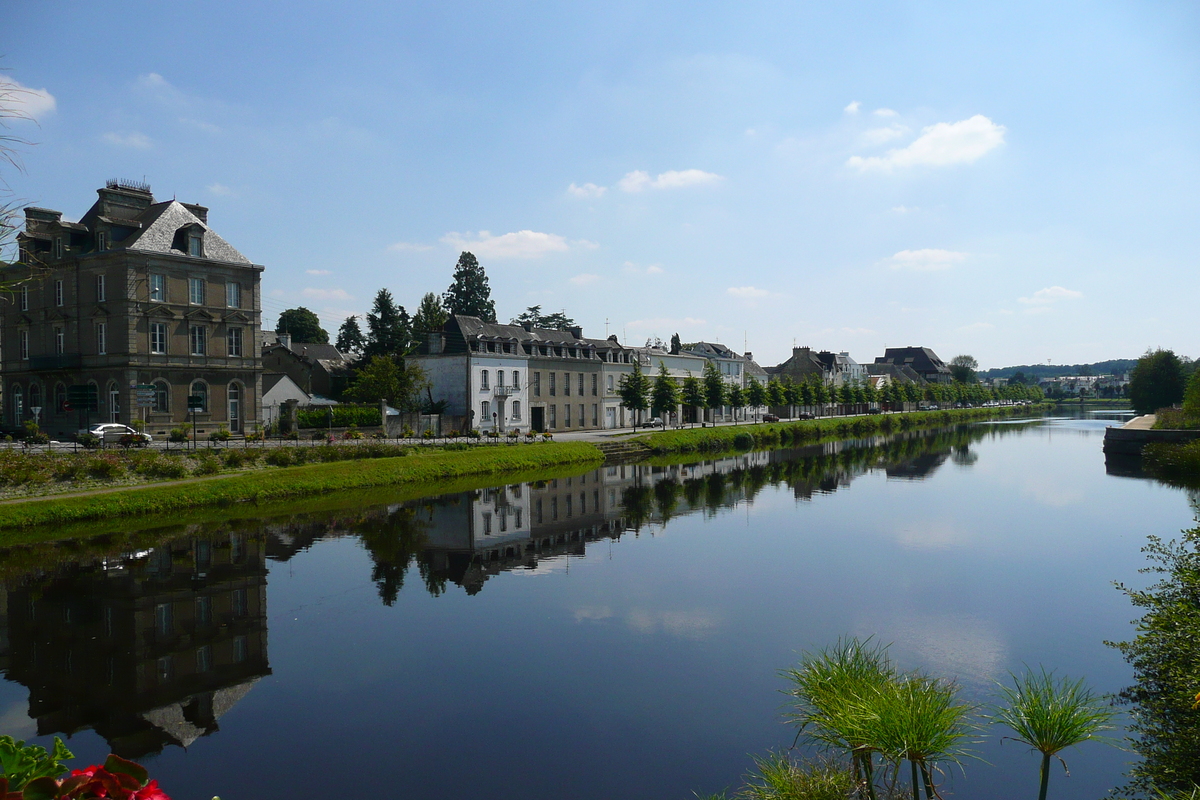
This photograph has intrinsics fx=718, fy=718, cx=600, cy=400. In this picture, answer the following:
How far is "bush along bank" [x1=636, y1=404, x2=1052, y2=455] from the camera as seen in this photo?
177 feet

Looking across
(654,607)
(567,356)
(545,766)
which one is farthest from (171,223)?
(545,766)

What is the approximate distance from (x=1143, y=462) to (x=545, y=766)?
4715 cm

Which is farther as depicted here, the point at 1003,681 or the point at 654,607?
the point at 654,607

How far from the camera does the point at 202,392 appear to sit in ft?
135

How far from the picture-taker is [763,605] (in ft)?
50.8

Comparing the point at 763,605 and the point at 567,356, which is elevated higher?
the point at 567,356

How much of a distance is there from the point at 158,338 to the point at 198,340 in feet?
7.09

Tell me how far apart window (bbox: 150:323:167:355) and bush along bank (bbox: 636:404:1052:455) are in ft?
99.4

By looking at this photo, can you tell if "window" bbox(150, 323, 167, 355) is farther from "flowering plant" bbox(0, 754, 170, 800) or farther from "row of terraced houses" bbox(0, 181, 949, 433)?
"flowering plant" bbox(0, 754, 170, 800)

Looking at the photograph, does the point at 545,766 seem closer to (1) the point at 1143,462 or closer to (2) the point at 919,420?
(1) the point at 1143,462

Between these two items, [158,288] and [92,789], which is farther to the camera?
[158,288]

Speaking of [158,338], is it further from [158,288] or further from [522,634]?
[522,634]

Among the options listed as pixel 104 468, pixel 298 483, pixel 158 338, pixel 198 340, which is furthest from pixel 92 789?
pixel 198 340

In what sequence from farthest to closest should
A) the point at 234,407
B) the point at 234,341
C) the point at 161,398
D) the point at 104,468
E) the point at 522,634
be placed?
the point at 234,341 → the point at 234,407 → the point at 161,398 → the point at 104,468 → the point at 522,634
